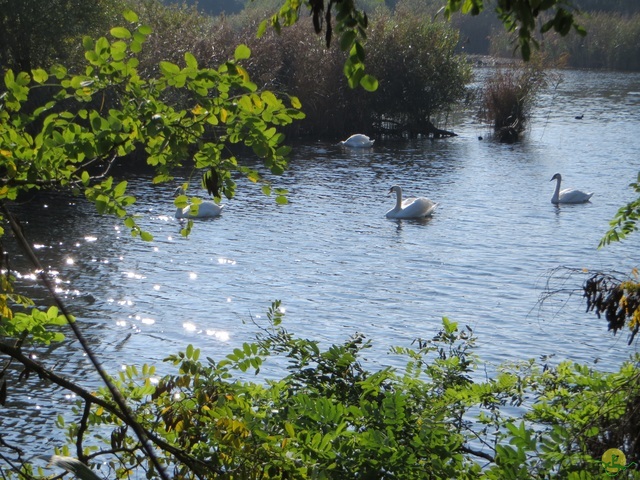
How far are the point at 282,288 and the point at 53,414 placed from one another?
5214 millimetres

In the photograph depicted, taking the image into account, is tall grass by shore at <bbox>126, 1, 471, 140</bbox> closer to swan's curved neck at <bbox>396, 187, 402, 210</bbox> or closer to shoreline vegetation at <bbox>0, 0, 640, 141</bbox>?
shoreline vegetation at <bbox>0, 0, 640, 141</bbox>

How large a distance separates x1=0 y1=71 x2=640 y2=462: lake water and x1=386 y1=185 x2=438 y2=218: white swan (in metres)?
0.26

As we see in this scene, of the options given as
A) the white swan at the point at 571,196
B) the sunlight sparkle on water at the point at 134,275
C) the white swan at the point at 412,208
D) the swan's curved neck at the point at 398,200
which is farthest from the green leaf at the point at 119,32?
the white swan at the point at 571,196

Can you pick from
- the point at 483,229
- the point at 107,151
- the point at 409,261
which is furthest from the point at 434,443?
the point at 483,229

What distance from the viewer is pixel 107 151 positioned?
3564 mm

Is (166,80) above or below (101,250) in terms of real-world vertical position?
above

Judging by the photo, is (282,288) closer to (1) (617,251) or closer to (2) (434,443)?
(1) (617,251)

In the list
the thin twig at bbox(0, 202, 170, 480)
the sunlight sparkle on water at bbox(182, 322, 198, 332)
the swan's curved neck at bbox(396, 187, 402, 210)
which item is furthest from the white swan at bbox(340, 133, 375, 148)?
the thin twig at bbox(0, 202, 170, 480)

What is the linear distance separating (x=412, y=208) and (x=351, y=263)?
3.90 meters

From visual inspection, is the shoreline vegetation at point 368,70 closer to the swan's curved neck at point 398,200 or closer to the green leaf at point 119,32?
the swan's curved neck at point 398,200

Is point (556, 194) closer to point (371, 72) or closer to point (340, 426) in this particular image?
point (371, 72)

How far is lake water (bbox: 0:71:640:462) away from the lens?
1155 centimetres

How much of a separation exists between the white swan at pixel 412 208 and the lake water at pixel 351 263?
0.87 ft

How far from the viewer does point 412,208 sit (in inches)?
752
